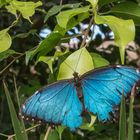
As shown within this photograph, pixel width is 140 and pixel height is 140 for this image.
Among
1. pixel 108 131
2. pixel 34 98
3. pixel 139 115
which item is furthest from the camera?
pixel 139 115

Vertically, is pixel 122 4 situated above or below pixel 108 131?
above

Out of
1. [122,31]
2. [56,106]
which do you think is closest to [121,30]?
[122,31]

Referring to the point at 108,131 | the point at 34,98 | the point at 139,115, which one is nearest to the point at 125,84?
the point at 34,98

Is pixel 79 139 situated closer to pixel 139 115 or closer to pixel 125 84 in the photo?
pixel 139 115

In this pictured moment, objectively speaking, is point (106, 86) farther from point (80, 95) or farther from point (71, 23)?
point (71, 23)

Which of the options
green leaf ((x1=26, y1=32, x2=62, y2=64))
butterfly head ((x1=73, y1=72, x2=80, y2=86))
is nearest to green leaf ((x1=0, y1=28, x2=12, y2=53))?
green leaf ((x1=26, y1=32, x2=62, y2=64))

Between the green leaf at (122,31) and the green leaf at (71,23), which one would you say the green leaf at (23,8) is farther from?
the green leaf at (122,31)

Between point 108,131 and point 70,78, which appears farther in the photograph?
point 108,131

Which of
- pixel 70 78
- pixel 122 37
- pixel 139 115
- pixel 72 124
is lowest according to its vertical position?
pixel 139 115
